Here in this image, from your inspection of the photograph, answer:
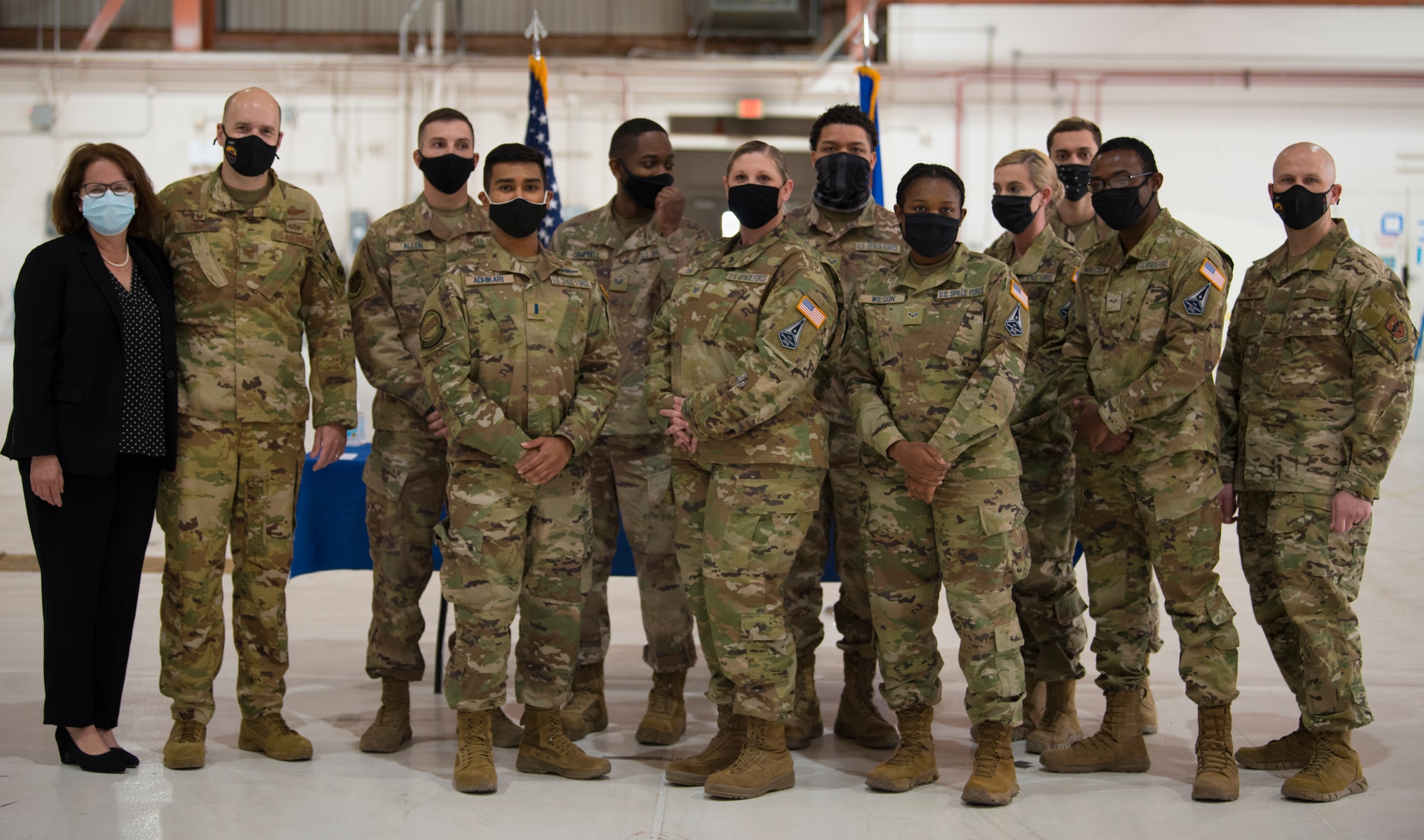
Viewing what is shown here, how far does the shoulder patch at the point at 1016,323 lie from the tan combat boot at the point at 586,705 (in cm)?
181

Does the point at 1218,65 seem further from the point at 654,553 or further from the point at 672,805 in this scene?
the point at 672,805

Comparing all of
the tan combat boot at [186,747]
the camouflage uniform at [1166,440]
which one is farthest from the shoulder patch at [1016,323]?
the tan combat boot at [186,747]

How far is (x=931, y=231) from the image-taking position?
3.28 meters

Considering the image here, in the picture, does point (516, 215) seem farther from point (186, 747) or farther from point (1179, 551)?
point (1179, 551)

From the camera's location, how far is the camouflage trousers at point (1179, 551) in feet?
10.9

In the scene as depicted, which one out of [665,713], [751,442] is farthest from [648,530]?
[751,442]

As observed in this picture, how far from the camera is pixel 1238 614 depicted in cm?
628

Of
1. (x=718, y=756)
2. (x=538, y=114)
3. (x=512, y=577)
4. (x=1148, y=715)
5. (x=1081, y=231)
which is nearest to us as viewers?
(x=512, y=577)

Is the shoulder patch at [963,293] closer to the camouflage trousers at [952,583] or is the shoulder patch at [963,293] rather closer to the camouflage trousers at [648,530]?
the camouflage trousers at [952,583]

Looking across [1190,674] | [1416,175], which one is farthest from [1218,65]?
[1190,674]

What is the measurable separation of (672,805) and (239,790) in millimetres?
1244

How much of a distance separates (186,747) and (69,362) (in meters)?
1.19

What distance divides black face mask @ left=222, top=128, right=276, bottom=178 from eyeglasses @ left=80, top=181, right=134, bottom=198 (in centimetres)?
29

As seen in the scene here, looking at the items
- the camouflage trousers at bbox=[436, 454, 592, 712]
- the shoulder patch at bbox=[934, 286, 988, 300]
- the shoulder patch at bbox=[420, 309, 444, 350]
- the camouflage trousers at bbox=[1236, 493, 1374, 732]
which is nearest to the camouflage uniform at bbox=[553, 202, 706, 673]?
the camouflage trousers at bbox=[436, 454, 592, 712]
